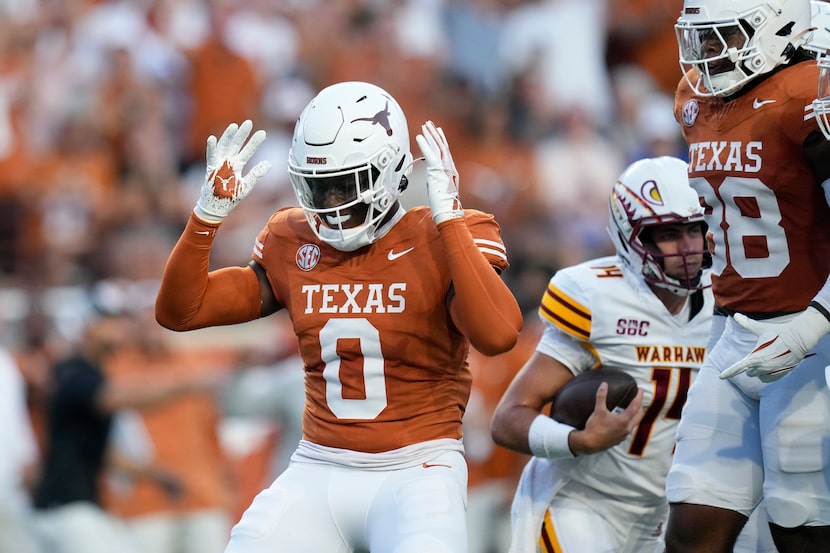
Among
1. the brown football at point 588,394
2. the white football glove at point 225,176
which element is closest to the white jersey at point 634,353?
the brown football at point 588,394

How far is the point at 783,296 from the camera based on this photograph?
3.77 metres

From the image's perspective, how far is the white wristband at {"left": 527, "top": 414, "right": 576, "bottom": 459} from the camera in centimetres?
418

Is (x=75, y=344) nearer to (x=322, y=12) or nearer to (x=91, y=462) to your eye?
(x=91, y=462)

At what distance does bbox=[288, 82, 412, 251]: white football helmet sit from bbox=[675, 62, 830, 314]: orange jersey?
36.2 inches

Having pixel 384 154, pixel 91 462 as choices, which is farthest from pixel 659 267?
pixel 91 462

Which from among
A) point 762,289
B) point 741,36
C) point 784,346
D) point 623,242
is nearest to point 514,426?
point 623,242

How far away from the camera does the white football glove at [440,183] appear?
3.70m

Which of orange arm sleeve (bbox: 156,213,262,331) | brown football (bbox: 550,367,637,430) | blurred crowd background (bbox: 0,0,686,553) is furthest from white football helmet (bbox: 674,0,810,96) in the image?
blurred crowd background (bbox: 0,0,686,553)

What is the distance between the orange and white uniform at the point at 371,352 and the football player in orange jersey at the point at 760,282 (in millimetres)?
658

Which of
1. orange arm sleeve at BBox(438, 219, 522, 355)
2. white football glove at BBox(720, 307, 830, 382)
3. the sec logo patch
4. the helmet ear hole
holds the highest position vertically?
the sec logo patch

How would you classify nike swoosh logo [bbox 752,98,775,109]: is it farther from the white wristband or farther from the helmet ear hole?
the white wristband

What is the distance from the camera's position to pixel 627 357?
442cm

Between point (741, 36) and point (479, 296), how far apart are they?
3.44 feet

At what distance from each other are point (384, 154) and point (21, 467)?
3.74 m
